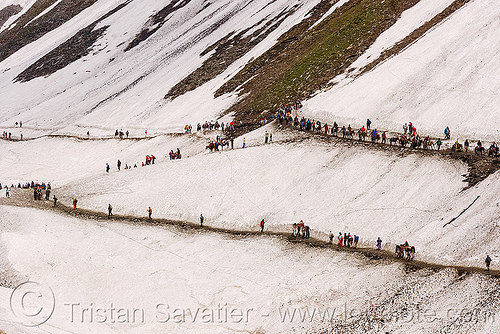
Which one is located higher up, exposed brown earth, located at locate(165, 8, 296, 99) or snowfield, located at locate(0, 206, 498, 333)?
exposed brown earth, located at locate(165, 8, 296, 99)

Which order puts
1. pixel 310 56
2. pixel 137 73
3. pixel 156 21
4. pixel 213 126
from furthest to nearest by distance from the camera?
pixel 156 21, pixel 137 73, pixel 310 56, pixel 213 126

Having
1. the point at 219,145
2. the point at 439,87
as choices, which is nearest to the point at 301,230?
the point at 219,145

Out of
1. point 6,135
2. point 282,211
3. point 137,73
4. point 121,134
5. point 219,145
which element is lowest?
point 282,211

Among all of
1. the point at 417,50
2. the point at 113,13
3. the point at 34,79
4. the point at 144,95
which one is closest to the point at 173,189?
the point at 417,50

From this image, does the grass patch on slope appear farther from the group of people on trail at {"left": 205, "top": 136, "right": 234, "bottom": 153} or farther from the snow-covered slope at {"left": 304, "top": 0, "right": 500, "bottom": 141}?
the group of people on trail at {"left": 205, "top": 136, "right": 234, "bottom": 153}

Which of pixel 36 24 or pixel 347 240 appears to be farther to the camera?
pixel 36 24

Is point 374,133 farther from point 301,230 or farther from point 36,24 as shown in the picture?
point 36,24

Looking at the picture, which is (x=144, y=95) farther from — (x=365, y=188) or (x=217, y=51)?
(x=365, y=188)

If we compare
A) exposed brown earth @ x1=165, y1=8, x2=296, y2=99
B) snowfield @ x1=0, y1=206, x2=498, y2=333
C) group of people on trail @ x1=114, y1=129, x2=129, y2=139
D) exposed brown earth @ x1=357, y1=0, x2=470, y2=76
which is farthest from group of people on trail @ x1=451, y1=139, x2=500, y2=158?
exposed brown earth @ x1=165, y1=8, x2=296, y2=99
